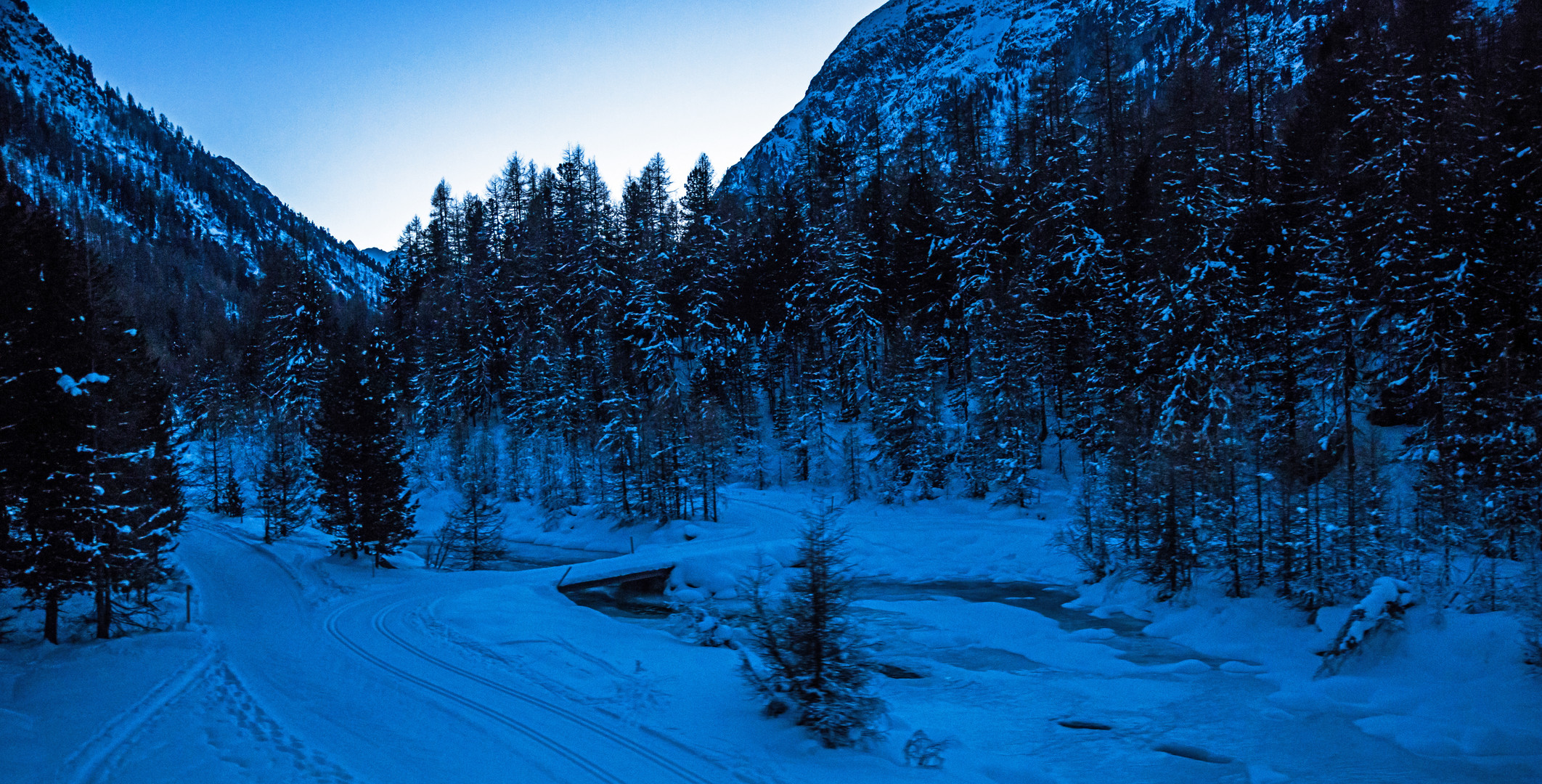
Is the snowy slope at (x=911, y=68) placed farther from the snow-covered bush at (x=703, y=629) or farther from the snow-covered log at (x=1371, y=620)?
the snow-covered log at (x=1371, y=620)

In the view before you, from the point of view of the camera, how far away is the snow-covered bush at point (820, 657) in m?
11.1

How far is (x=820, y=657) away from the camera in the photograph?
1142 cm

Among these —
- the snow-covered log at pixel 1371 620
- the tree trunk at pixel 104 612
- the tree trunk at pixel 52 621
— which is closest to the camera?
the snow-covered log at pixel 1371 620

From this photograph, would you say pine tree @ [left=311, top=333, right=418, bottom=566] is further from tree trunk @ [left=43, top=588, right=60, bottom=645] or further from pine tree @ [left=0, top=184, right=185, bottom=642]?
tree trunk @ [left=43, top=588, right=60, bottom=645]

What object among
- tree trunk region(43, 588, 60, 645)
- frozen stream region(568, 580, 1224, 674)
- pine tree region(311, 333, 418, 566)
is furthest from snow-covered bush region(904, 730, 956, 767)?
pine tree region(311, 333, 418, 566)

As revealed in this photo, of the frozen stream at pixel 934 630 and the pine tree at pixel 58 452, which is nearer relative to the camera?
the pine tree at pixel 58 452

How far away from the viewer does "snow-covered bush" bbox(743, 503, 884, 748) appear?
36.5 feet

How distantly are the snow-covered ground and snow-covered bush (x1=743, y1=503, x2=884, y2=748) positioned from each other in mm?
420

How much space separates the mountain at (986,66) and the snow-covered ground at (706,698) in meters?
65.4

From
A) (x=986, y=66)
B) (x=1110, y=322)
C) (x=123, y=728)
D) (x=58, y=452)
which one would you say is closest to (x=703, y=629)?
(x=123, y=728)

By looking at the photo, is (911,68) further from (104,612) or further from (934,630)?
(104,612)

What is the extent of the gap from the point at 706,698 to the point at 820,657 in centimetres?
344

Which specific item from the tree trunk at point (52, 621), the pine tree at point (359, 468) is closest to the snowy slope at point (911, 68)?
the pine tree at point (359, 468)

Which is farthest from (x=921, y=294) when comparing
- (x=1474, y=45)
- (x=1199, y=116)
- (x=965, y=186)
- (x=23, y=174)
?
(x=23, y=174)
